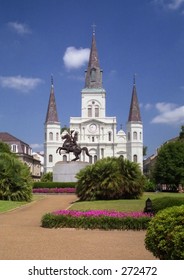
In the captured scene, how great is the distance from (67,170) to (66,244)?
3335 cm

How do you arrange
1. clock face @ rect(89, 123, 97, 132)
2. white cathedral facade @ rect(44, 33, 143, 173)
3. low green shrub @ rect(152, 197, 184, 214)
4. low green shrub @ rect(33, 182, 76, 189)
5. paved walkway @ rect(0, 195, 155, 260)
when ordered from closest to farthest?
paved walkway @ rect(0, 195, 155, 260) → low green shrub @ rect(152, 197, 184, 214) → low green shrub @ rect(33, 182, 76, 189) → white cathedral facade @ rect(44, 33, 143, 173) → clock face @ rect(89, 123, 97, 132)

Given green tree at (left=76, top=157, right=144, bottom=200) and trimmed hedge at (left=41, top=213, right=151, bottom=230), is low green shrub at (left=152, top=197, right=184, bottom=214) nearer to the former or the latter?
trimmed hedge at (left=41, top=213, right=151, bottom=230)

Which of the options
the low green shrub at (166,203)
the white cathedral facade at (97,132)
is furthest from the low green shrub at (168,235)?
the white cathedral facade at (97,132)

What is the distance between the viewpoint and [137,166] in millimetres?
30094

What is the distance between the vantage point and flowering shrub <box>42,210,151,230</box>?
16.7 meters

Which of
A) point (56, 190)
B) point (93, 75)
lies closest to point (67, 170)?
point (56, 190)

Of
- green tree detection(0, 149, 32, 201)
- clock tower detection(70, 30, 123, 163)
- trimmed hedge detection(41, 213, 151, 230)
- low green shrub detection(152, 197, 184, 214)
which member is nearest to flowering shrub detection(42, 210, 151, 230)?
trimmed hedge detection(41, 213, 151, 230)

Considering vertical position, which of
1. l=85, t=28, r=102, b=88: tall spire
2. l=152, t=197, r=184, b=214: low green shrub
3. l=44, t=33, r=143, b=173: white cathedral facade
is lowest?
l=152, t=197, r=184, b=214: low green shrub

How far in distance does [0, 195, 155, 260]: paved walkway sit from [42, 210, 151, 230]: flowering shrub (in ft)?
1.37

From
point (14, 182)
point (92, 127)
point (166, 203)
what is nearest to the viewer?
point (166, 203)

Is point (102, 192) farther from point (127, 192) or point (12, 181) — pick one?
point (12, 181)

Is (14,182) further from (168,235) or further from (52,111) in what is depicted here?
(52,111)

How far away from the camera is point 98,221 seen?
54.8 ft
